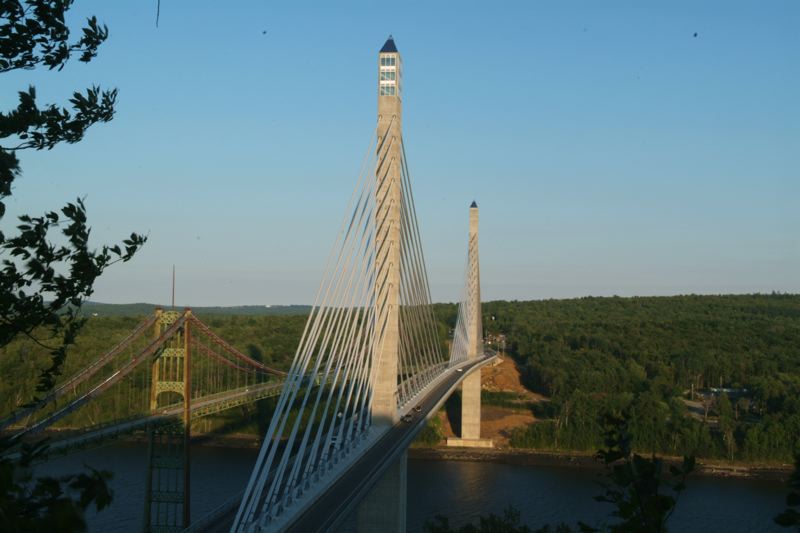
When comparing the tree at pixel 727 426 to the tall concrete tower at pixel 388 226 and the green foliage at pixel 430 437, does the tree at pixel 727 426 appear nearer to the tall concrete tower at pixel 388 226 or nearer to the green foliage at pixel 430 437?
the green foliage at pixel 430 437

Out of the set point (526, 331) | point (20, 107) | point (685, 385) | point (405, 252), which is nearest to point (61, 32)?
point (20, 107)

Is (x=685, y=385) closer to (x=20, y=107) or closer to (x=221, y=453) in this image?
(x=221, y=453)

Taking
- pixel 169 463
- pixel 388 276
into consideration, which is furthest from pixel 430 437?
pixel 388 276

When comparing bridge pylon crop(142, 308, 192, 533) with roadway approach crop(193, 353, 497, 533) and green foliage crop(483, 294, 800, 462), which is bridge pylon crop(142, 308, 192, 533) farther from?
green foliage crop(483, 294, 800, 462)

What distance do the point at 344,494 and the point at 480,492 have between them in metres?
18.2

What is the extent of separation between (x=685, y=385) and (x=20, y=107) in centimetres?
5226

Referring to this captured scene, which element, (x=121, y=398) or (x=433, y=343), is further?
(x=121, y=398)

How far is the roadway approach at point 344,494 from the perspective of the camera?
13086 millimetres

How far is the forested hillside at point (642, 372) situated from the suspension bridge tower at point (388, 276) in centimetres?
545

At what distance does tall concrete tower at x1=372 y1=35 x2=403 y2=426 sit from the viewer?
21875mm

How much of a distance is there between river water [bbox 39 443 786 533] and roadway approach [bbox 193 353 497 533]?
612 centimetres

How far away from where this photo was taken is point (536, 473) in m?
37.0

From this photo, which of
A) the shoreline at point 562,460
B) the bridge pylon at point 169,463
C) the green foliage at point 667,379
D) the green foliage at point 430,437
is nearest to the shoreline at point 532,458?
the shoreline at point 562,460

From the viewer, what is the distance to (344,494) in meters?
14.7
